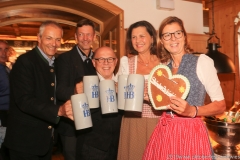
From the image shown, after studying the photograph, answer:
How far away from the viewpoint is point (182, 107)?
107 cm

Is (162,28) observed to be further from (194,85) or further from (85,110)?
(85,110)

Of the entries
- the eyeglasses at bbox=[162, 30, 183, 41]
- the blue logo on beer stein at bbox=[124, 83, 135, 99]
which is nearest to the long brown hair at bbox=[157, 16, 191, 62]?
the eyeglasses at bbox=[162, 30, 183, 41]

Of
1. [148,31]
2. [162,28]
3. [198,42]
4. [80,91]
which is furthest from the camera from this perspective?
[198,42]

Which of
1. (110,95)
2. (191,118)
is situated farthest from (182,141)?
(110,95)

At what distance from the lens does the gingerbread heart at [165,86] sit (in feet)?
3.70

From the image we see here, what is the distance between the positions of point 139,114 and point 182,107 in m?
0.60

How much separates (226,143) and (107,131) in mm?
972

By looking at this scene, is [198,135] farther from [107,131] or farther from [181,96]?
[107,131]

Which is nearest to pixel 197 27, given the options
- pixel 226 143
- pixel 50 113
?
pixel 226 143

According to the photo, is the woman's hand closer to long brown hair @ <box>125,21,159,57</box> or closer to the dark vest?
the dark vest

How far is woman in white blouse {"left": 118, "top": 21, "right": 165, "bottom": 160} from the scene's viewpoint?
1590 mm

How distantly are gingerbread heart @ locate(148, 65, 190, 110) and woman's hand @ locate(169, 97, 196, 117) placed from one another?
0.16ft

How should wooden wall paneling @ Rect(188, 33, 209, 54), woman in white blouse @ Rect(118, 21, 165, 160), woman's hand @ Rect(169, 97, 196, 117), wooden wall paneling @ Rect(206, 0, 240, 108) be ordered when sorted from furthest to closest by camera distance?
wooden wall paneling @ Rect(206, 0, 240, 108) < wooden wall paneling @ Rect(188, 33, 209, 54) < woman in white blouse @ Rect(118, 21, 165, 160) < woman's hand @ Rect(169, 97, 196, 117)

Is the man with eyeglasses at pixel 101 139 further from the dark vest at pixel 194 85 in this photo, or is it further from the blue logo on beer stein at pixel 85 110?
the dark vest at pixel 194 85
